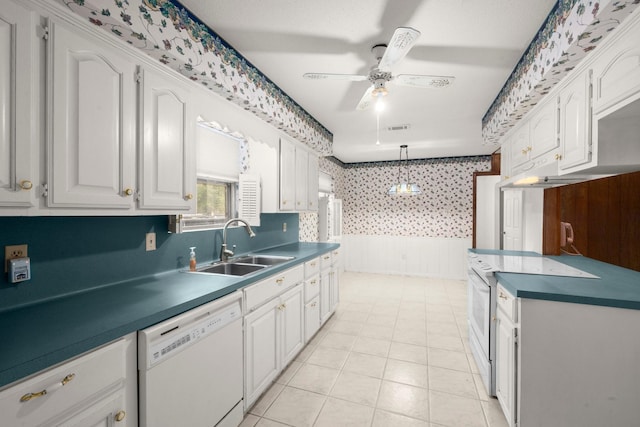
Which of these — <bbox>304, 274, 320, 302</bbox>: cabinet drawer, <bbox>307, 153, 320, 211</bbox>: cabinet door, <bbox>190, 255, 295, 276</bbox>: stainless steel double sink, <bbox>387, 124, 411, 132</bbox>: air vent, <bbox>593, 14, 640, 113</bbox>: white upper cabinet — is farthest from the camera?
<bbox>387, 124, 411, 132</bbox>: air vent

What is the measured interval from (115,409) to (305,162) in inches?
111

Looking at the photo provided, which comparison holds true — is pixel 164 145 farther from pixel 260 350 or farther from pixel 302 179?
pixel 302 179

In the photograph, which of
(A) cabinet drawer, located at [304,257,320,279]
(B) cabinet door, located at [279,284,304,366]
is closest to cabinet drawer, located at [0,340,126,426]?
(B) cabinet door, located at [279,284,304,366]

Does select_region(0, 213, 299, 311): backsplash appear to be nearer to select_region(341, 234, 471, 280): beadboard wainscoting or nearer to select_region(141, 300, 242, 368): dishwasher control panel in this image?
select_region(141, 300, 242, 368): dishwasher control panel

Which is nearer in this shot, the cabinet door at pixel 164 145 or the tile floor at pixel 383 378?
the cabinet door at pixel 164 145

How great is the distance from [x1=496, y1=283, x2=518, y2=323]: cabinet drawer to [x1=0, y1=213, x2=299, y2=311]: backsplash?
2.18 m

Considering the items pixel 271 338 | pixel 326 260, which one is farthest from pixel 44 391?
pixel 326 260

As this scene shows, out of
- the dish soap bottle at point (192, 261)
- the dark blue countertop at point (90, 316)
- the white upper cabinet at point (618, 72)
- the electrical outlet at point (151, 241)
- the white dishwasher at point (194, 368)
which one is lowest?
the white dishwasher at point (194, 368)

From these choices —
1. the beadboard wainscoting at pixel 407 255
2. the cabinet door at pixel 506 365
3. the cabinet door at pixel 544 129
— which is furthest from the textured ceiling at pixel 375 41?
the beadboard wainscoting at pixel 407 255

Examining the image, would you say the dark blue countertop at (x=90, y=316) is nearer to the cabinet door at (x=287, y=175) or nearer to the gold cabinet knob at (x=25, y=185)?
the gold cabinet knob at (x=25, y=185)

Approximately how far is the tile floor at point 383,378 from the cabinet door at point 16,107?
1.73 meters

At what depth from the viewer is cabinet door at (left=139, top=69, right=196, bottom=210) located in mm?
1451

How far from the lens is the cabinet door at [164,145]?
4.76 feet

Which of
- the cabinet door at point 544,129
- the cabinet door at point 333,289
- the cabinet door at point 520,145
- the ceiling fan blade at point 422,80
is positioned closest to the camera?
the ceiling fan blade at point 422,80
